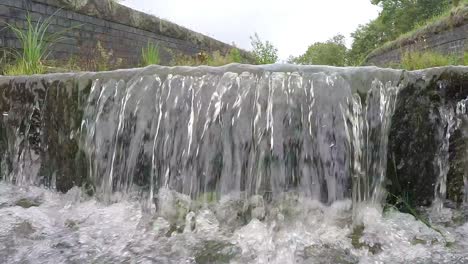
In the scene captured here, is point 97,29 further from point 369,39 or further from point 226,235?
point 369,39

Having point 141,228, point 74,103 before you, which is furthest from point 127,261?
point 74,103

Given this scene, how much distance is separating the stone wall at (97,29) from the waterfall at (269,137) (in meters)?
3.52

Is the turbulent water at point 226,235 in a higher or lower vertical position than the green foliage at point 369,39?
lower

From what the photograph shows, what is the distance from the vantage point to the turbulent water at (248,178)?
2.13 m

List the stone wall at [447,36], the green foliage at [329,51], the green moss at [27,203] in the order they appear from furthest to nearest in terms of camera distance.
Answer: the green foliage at [329,51] → the stone wall at [447,36] → the green moss at [27,203]

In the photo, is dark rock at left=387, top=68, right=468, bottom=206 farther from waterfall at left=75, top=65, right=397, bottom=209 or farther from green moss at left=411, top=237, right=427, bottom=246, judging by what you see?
green moss at left=411, top=237, right=427, bottom=246

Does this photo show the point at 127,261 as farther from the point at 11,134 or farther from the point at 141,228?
the point at 11,134

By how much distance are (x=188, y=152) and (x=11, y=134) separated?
156cm

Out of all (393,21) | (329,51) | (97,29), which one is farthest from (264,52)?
(329,51)

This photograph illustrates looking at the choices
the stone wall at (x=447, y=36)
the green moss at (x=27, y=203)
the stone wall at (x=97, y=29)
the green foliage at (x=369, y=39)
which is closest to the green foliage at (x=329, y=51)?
the green foliage at (x=369, y=39)

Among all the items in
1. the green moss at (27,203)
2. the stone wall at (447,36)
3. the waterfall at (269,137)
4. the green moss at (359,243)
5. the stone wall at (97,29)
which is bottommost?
the green moss at (27,203)

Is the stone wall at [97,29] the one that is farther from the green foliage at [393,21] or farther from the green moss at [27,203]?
the green foliage at [393,21]

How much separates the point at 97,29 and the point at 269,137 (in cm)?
532

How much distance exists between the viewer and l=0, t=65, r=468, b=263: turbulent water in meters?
2.13
